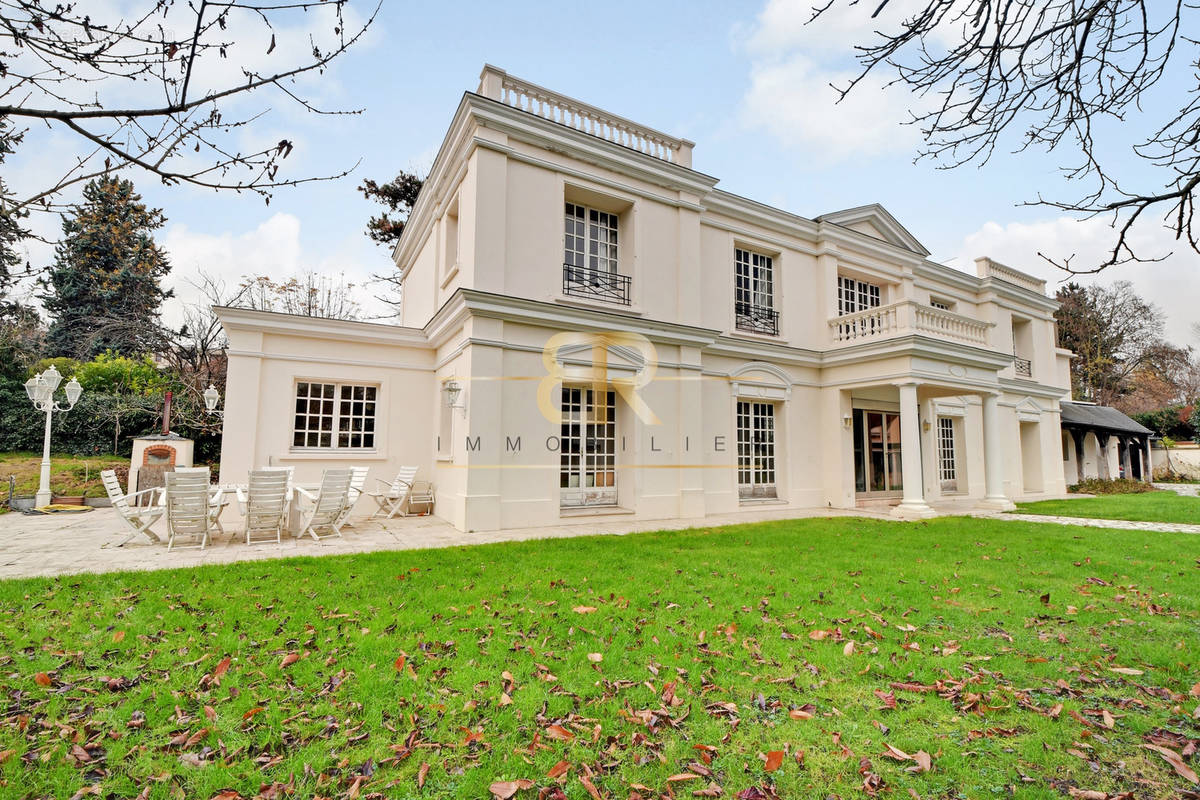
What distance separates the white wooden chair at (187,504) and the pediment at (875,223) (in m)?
13.7

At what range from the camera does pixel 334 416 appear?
10.4m

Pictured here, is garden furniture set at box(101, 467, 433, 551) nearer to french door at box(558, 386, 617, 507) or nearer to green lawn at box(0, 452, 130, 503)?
french door at box(558, 386, 617, 507)

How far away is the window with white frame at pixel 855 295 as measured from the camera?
1421 centimetres

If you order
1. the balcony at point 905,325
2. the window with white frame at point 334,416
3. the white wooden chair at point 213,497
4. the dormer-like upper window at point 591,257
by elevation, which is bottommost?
the white wooden chair at point 213,497

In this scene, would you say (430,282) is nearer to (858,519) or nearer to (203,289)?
(858,519)

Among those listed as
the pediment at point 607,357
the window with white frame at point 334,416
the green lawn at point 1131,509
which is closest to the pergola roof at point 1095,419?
the green lawn at point 1131,509

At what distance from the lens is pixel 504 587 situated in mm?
5074

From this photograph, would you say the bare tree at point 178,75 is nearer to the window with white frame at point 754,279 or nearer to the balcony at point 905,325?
the window with white frame at point 754,279

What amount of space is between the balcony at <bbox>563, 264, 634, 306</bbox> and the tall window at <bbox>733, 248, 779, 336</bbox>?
3174 mm

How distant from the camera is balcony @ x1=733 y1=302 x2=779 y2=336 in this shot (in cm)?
1236

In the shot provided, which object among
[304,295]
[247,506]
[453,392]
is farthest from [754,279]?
[304,295]

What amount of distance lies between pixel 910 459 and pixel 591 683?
10513 millimetres

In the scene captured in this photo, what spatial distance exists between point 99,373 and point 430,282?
1350cm

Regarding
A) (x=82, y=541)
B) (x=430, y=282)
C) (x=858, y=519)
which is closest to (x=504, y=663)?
(x=82, y=541)
